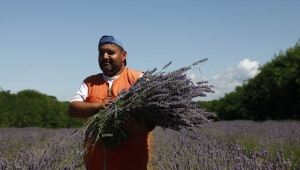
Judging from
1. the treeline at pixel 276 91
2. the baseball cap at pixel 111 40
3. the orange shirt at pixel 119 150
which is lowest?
→ the orange shirt at pixel 119 150

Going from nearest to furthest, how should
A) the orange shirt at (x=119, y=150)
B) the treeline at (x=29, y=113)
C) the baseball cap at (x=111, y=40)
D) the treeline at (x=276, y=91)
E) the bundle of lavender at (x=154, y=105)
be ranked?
the bundle of lavender at (x=154, y=105) → the orange shirt at (x=119, y=150) → the baseball cap at (x=111, y=40) → the treeline at (x=29, y=113) → the treeline at (x=276, y=91)

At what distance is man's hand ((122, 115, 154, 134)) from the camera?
2.12 metres

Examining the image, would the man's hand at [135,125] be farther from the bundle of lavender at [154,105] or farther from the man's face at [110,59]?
the man's face at [110,59]

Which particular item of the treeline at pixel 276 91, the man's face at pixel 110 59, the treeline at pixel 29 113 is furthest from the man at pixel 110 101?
the treeline at pixel 276 91

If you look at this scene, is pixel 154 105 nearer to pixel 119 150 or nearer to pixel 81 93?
pixel 119 150

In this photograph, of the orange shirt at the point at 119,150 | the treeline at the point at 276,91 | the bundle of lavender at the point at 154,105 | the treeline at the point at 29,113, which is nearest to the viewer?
the bundle of lavender at the point at 154,105

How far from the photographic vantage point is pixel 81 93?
2.38 meters

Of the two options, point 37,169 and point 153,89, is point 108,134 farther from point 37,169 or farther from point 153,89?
point 37,169


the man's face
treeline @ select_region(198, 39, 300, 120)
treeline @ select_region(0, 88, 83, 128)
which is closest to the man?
the man's face

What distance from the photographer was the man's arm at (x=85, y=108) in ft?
7.09

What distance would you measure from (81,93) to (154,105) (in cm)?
53

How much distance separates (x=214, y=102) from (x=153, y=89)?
3832cm

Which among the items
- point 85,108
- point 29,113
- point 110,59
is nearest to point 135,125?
point 85,108

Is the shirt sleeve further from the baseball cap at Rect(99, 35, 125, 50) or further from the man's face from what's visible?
the baseball cap at Rect(99, 35, 125, 50)
